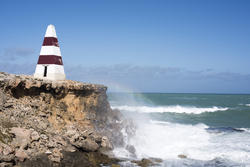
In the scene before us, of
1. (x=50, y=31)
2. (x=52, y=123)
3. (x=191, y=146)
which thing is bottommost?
(x=191, y=146)

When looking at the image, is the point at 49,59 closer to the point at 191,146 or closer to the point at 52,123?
the point at 52,123

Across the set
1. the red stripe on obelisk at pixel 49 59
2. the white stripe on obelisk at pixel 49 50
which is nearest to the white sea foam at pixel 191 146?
the red stripe on obelisk at pixel 49 59

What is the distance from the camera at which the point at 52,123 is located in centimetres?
877

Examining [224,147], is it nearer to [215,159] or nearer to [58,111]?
[215,159]

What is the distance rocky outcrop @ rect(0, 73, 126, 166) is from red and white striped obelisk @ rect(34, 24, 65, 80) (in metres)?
1.43

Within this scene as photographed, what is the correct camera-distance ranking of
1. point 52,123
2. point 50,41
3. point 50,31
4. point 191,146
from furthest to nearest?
point 191,146, point 50,31, point 50,41, point 52,123

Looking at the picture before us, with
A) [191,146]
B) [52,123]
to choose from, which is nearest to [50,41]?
[52,123]

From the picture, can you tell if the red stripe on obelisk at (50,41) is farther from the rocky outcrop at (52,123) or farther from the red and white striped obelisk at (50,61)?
the rocky outcrop at (52,123)

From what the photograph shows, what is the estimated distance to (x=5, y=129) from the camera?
6.92m

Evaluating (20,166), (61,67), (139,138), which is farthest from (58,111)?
(139,138)

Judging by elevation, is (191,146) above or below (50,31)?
below

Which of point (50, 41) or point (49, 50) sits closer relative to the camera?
point (49, 50)

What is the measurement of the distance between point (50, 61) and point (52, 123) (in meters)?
3.13

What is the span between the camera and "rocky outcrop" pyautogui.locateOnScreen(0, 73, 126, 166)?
682cm
